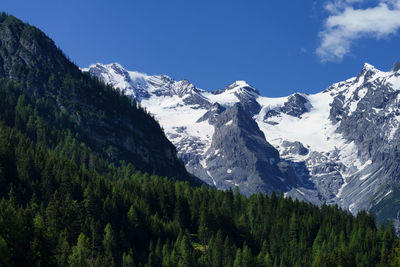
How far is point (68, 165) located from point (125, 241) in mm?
32059

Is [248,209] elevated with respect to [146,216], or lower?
elevated

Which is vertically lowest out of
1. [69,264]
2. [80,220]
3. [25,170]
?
[69,264]

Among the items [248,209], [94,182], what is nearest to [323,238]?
[248,209]

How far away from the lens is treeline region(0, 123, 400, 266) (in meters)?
136

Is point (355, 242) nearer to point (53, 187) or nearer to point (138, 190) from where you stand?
point (138, 190)

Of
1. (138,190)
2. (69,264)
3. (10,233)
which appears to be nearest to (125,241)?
(138,190)

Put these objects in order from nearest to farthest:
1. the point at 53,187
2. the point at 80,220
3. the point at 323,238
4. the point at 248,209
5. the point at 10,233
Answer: the point at 10,233 < the point at 80,220 < the point at 53,187 < the point at 323,238 < the point at 248,209

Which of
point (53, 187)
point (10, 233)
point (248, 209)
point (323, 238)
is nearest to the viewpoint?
point (10, 233)

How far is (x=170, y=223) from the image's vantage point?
→ 162 metres

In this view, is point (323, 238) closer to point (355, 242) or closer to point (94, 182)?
point (355, 242)

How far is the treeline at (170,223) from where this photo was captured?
136 meters

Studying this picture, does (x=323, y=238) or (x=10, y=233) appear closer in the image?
(x=10, y=233)

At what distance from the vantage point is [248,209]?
190 metres

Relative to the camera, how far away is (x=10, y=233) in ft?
275
